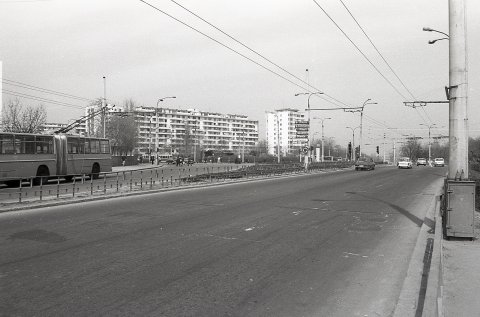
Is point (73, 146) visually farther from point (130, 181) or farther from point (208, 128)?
point (208, 128)

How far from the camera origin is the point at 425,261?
280 inches

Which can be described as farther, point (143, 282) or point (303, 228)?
point (303, 228)

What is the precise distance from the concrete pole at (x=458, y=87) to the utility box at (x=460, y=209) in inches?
13.2

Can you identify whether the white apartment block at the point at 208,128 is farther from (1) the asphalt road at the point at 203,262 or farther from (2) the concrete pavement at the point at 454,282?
(2) the concrete pavement at the point at 454,282

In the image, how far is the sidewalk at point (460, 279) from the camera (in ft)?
15.5

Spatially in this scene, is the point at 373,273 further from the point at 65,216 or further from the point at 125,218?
the point at 65,216

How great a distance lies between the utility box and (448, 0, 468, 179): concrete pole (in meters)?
0.34

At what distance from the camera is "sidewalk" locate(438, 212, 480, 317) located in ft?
15.5

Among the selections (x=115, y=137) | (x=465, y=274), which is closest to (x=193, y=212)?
(x=465, y=274)

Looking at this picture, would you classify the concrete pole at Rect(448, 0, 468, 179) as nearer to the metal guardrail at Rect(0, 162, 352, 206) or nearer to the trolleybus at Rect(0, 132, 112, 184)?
the metal guardrail at Rect(0, 162, 352, 206)

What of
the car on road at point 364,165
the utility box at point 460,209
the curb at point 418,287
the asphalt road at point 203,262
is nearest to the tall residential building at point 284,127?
the car on road at point 364,165

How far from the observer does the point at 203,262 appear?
6.85 metres

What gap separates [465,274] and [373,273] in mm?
1281

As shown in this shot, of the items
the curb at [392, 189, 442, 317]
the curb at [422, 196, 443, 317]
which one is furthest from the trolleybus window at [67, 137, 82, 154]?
the curb at [422, 196, 443, 317]
